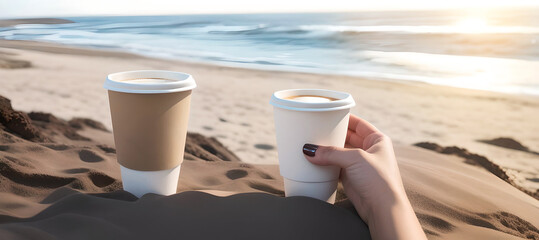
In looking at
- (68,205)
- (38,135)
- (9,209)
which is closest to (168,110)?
(68,205)

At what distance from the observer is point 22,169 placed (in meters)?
2.07

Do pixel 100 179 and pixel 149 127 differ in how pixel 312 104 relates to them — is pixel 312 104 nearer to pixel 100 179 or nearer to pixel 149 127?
pixel 149 127

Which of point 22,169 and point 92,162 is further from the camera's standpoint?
point 92,162

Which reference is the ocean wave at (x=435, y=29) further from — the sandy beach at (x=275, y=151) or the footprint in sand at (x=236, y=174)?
the footprint in sand at (x=236, y=174)

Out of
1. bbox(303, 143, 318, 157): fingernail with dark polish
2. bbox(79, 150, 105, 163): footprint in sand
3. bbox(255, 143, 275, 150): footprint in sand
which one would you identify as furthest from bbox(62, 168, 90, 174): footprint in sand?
bbox(255, 143, 275, 150): footprint in sand

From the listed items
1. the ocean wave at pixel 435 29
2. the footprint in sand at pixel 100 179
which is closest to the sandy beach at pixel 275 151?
the footprint in sand at pixel 100 179

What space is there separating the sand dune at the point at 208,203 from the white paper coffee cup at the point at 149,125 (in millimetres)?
107

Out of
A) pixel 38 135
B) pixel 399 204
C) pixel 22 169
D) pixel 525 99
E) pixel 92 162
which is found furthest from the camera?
pixel 525 99

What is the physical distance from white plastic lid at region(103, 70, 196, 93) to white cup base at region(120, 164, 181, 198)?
0.37 meters

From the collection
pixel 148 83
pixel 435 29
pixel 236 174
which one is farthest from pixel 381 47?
pixel 148 83

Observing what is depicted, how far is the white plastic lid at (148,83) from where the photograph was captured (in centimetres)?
157

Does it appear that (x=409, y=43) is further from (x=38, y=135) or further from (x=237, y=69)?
(x=38, y=135)

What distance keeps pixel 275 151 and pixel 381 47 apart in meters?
8.40

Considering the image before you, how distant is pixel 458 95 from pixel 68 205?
20.3ft
